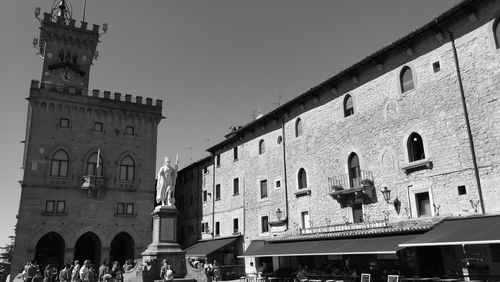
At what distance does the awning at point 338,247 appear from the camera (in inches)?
590

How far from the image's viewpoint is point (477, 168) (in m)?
14.2

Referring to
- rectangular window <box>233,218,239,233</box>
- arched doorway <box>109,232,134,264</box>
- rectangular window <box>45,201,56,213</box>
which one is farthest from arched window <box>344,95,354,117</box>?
rectangular window <box>45,201,56,213</box>

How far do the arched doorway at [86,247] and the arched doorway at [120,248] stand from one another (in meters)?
1.47

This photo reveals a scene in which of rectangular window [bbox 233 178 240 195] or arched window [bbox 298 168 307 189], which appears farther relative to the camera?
rectangular window [bbox 233 178 240 195]

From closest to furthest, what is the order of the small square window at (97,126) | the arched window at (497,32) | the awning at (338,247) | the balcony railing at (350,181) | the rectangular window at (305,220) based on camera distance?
the arched window at (497,32) → the awning at (338,247) → the balcony railing at (350,181) → the rectangular window at (305,220) → the small square window at (97,126)

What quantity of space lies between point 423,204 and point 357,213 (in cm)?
358

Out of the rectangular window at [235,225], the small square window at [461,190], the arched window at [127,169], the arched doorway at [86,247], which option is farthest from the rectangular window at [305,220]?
the arched doorway at [86,247]

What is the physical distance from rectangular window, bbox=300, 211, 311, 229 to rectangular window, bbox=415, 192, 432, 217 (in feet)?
22.3

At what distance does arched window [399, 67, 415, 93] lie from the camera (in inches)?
683

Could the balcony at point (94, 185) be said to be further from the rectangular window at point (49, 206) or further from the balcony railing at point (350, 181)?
the balcony railing at point (350, 181)

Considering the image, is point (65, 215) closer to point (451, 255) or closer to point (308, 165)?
point (308, 165)

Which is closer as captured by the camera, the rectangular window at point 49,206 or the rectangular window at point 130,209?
the rectangular window at point 49,206

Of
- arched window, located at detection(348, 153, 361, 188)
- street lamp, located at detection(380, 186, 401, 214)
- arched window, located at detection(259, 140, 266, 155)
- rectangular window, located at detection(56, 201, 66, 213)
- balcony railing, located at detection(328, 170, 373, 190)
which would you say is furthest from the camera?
rectangular window, located at detection(56, 201, 66, 213)

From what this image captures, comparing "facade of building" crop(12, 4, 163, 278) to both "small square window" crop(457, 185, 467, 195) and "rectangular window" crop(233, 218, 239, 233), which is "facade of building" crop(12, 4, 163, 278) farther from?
"small square window" crop(457, 185, 467, 195)
